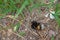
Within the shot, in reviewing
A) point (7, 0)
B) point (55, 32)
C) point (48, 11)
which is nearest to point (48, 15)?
point (48, 11)

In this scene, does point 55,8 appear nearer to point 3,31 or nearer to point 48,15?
point 48,15

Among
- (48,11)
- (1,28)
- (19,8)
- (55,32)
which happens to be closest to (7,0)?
(19,8)

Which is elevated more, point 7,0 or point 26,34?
point 7,0

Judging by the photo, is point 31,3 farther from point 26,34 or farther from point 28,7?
point 26,34

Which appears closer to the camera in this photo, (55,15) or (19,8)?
(55,15)

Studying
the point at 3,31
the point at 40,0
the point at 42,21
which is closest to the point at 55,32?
the point at 42,21

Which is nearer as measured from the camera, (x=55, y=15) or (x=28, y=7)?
(x=55, y=15)

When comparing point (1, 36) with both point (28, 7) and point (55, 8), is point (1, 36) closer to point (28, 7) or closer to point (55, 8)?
point (28, 7)
